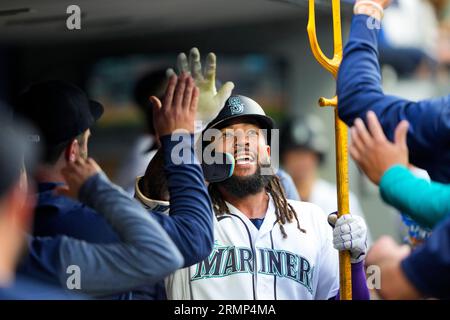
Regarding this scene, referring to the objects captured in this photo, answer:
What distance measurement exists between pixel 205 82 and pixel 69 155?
455mm

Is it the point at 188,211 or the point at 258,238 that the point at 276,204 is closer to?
the point at 258,238

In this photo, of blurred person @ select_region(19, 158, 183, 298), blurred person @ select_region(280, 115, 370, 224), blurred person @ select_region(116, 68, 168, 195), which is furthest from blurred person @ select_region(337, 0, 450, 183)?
blurred person @ select_region(280, 115, 370, 224)

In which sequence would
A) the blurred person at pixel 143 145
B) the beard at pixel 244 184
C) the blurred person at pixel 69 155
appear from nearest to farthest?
the blurred person at pixel 69 155, the beard at pixel 244 184, the blurred person at pixel 143 145

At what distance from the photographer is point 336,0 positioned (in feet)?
9.61

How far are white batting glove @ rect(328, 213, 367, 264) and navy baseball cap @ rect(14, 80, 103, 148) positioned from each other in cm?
77

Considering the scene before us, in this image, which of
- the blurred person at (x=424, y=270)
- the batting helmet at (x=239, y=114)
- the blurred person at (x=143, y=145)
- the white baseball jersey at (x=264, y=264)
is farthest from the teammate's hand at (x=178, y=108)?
the blurred person at (x=424, y=270)

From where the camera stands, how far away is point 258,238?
2.86m

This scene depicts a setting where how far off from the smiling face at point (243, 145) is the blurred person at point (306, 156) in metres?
1.54

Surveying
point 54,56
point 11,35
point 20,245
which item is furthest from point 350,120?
point 54,56

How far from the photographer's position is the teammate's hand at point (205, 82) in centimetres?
279

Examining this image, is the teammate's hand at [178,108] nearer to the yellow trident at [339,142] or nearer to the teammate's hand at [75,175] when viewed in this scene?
the teammate's hand at [75,175]

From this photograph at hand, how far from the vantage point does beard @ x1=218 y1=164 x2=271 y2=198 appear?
2.92 meters

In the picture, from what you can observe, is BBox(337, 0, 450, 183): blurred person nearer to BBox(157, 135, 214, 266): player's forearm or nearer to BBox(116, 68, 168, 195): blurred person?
BBox(157, 135, 214, 266): player's forearm

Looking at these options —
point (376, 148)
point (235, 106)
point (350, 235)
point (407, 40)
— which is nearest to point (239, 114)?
point (235, 106)
